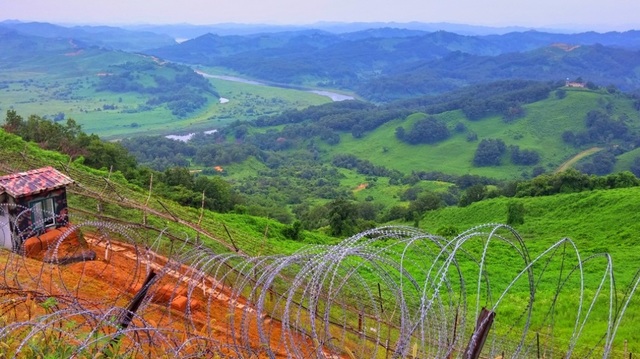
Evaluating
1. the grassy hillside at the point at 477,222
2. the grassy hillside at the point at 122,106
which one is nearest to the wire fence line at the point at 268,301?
the grassy hillside at the point at 477,222

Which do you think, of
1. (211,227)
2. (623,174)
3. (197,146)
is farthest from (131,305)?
(197,146)

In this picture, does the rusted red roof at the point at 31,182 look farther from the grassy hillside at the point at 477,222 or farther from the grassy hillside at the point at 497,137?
the grassy hillside at the point at 497,137

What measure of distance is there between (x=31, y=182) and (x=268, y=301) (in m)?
8.65

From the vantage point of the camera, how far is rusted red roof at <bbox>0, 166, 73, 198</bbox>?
640 inches

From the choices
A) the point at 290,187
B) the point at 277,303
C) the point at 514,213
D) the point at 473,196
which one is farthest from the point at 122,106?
the point at 277,303

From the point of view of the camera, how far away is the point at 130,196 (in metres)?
27.2

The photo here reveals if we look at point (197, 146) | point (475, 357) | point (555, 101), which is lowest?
point (197, 146)

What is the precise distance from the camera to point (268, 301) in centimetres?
1692

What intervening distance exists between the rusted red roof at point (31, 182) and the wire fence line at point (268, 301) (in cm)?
174

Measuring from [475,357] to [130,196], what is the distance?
2293cm

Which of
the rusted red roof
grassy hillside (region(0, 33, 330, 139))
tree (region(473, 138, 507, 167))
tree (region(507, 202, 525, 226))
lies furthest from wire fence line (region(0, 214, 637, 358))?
grassy hillside (region(0, 33, 330, 139))

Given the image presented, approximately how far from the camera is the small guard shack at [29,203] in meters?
16.4

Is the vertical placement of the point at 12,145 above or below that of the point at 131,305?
below

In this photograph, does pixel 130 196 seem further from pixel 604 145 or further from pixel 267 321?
pixel 604 145
